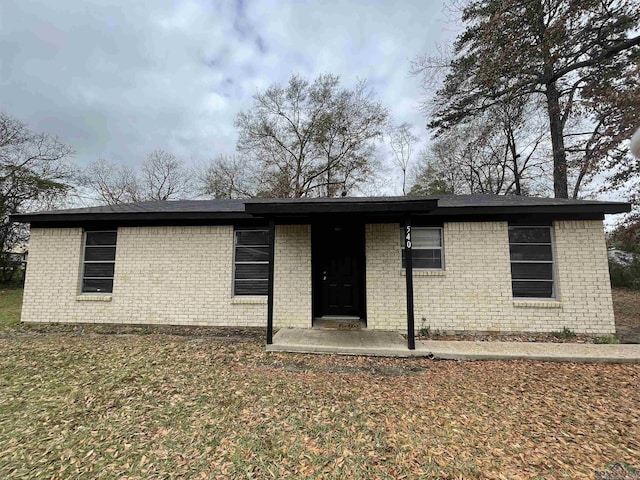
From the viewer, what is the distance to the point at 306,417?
119 inches

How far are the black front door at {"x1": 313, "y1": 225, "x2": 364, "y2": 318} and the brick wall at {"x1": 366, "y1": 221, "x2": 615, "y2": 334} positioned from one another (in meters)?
0.60

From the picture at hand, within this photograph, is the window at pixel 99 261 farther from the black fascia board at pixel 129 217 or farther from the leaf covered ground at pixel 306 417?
the leaf covered ground at pixel 306 417

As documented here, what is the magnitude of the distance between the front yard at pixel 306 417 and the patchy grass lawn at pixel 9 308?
3.20 metres

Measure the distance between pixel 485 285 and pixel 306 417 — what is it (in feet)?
15.7

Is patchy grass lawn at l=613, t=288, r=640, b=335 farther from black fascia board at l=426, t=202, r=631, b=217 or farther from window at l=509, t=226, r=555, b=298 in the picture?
black fascia board at l=426, t=202, r=631, b=217

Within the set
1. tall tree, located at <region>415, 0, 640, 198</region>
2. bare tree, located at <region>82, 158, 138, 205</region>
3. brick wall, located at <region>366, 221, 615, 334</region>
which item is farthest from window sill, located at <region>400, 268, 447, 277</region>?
bare tree, located at <region>82, 158, 138, 205</region>

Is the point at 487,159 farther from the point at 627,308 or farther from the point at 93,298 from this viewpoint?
the point at 93,298

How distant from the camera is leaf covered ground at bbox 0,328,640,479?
2.31m

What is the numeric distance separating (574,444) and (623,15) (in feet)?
35.1

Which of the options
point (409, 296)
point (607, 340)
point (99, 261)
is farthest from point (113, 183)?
point (607, 340)

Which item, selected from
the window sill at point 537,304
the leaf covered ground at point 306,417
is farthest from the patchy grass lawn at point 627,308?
the leaf covered ground at point 306,417

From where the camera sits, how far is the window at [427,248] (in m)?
6.25

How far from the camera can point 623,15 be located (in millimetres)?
7406

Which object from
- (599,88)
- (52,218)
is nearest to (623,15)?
(599,88)
